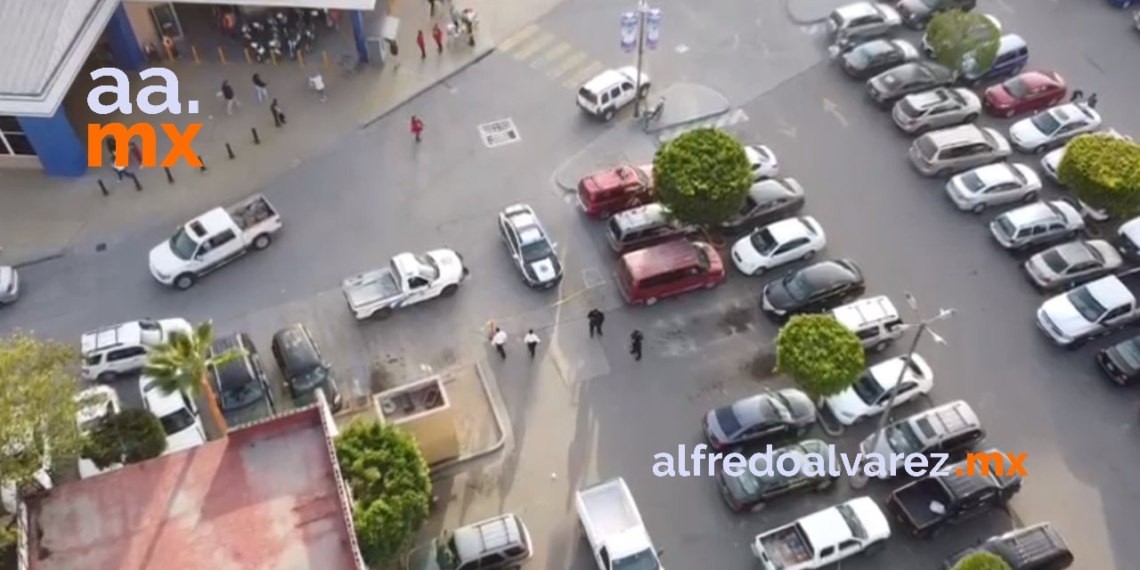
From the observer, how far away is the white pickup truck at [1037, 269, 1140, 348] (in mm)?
33969

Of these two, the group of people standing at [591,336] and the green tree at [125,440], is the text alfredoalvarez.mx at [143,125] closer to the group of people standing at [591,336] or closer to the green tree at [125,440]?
the green tree at [125,440]

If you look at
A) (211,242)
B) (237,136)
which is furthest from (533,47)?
(211,242)

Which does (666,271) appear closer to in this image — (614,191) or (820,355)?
(614,191)

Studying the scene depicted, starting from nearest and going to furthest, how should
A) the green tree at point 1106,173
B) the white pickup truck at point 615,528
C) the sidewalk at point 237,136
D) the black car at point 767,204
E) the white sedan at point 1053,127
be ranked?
the white pickup truck at point 615,528 → the green tree at point 1106,173 → the black car at point 767,204 → the sidewalk at point 237,136 → the white sedan at point 1053,127

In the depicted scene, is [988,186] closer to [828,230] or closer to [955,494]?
[828,230]

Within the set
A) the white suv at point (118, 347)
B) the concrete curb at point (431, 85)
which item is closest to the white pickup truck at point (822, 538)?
the white suv at point (118, 347)

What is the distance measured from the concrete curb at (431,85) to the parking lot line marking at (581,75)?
3797mm

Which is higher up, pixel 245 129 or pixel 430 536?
pixel 245 129

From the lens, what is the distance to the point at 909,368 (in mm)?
32844

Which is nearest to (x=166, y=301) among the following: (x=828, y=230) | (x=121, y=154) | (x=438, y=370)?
(x=121, y=154)

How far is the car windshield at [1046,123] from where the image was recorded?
132 ft

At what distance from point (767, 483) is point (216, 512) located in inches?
601

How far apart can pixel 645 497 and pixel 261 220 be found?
16894mm

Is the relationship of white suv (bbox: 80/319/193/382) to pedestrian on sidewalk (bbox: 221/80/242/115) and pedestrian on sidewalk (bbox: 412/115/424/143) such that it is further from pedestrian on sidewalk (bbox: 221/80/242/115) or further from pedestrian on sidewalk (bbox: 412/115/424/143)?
pedestrian on sidewalk (bbox: 412/115/424/143)
